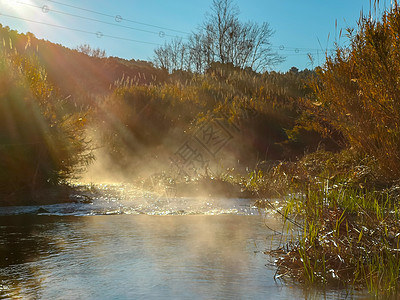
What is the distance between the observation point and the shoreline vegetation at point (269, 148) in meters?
4.34

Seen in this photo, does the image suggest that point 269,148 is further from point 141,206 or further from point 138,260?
point 138,260

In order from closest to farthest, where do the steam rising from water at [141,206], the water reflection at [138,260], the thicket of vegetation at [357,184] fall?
the water reflection at [138,260], the thicket of vegetation at [357,184], the steam rising from water at [141,206]

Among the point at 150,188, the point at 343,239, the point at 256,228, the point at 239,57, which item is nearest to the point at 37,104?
the point at 150,188

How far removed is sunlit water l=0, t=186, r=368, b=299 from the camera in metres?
3.53

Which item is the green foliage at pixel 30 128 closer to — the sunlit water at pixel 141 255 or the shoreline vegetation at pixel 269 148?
the shoreline vegetation at pixel 269 148

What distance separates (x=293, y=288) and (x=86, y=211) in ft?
16.8

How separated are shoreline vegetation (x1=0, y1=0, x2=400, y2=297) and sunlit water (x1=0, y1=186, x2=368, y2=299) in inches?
16.4

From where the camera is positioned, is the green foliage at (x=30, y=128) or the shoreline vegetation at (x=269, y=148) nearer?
the shoreline vegetation at (x=269, y=148)

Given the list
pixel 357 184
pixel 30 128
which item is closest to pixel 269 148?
pixel 357 184

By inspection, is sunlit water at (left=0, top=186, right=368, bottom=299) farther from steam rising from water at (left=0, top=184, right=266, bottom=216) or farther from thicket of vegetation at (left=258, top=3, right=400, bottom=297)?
thicket of vegetation at (left=258, top=3, right=400, bottom=297)

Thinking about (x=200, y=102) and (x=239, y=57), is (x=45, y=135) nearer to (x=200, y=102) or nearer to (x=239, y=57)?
(x=200, y=102)

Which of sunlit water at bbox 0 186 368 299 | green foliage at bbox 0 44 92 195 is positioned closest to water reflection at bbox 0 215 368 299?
sunlit water at bbox 0 186 368 299

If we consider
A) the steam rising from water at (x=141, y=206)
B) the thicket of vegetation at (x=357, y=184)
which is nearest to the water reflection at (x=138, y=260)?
the thicket of vegetation at (x=357, y=184)

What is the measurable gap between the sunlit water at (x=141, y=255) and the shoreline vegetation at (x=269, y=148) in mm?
416
